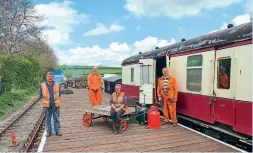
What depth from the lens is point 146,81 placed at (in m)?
11.6

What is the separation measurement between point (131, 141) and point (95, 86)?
4.27 meters

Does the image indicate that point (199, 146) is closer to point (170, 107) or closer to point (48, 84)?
point (170, 107)

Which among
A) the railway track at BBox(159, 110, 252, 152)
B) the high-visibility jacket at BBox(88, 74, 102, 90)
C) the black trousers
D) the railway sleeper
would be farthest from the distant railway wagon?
the black trousers

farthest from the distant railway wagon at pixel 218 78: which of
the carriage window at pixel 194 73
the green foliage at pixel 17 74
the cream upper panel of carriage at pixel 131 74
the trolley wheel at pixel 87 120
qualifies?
the green foliage at pixel 17 74

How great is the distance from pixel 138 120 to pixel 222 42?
376 centimetres

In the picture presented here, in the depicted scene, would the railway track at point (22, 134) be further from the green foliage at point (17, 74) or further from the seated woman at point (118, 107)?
the green foliage at point (17, 74)

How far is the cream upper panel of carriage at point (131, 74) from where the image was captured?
14.0 meters

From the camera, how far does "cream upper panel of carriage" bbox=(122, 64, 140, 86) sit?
46.0 feet

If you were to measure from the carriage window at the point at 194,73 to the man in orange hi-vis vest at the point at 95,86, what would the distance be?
12.1ft

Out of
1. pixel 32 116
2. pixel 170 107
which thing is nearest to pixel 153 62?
pixel 170 107

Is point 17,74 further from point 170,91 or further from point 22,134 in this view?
point 170,91

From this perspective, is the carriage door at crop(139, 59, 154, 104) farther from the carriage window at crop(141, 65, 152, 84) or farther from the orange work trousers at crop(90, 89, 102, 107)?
the orange work trousers at crop(90, 89, 102, 107)

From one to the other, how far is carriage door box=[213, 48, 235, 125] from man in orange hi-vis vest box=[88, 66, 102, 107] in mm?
5021

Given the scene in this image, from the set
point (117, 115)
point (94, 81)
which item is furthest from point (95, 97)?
point (117, 115)
